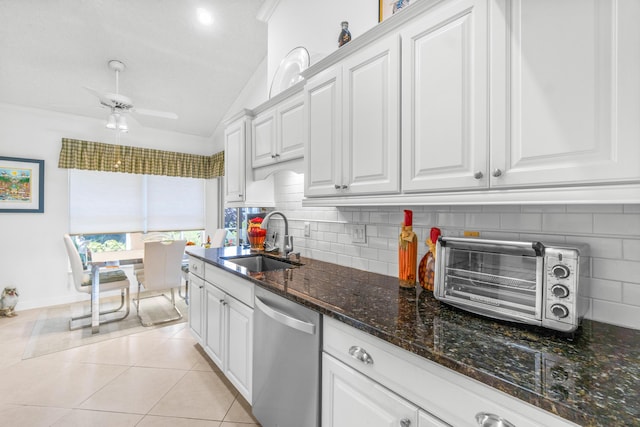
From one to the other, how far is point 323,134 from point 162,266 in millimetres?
2771

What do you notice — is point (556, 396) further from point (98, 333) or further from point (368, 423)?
point (98, 333)

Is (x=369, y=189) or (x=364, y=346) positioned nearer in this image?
(x=364, y=346)

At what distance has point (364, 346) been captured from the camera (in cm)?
103

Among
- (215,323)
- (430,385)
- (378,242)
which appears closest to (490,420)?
(430,385)

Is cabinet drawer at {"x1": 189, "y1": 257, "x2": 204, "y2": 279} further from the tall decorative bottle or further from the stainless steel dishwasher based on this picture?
the tall decorative bottle

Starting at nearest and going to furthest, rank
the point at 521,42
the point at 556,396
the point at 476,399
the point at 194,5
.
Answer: the point at 556,396 < the point at 476,399 < the point at 521,42 < the point at 194,5

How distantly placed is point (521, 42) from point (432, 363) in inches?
40.3

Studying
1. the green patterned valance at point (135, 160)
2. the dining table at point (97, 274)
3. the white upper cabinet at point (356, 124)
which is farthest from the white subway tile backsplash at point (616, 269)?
the green patterned valance at point (135, 160)

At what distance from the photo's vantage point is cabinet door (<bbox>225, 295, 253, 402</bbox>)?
1762 mm

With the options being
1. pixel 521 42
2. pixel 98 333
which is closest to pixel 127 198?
pixel 98 333

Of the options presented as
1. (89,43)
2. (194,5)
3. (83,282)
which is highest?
→ (194,5)

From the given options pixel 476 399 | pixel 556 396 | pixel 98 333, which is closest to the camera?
pixel 556 396

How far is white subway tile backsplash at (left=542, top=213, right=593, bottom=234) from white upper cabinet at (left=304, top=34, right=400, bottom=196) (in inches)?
22.9

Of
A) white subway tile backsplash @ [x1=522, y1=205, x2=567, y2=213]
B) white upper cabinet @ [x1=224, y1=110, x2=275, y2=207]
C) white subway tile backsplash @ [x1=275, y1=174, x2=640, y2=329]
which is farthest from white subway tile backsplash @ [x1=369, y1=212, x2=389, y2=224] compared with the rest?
white upper cabinet @ [x1=224, y1=110, x2=275, y2=207]
